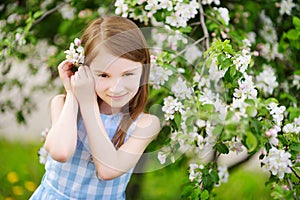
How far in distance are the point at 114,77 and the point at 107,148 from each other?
212mm

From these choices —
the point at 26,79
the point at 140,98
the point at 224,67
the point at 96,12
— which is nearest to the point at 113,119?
the point at 140,98

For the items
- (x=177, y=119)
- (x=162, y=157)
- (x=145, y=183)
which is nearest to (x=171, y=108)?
(x=177, y=119)

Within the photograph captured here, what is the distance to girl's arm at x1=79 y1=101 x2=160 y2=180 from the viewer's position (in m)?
1.71

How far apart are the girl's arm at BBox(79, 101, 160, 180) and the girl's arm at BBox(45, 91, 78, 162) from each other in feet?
0.11

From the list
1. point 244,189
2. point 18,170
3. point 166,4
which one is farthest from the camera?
point 18,170

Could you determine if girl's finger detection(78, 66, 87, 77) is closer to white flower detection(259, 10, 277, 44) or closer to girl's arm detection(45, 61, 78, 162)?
girl's arm detection(45, 61, 78, 162)

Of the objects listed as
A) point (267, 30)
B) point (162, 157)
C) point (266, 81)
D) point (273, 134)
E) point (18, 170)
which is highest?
point (273, 134)

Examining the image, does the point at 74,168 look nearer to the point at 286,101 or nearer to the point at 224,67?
the point at 224,67

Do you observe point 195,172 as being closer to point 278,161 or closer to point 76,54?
point 278,161

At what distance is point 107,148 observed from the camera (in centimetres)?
172

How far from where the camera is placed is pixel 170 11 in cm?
212

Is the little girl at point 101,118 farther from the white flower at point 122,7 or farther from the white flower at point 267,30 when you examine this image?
the white flower at point 267,30

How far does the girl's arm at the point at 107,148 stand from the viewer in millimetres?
1711

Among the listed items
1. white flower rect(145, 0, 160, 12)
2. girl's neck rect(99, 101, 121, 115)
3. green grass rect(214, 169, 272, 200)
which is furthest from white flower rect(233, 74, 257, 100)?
green grass rect(214, 169, 272, 200)
